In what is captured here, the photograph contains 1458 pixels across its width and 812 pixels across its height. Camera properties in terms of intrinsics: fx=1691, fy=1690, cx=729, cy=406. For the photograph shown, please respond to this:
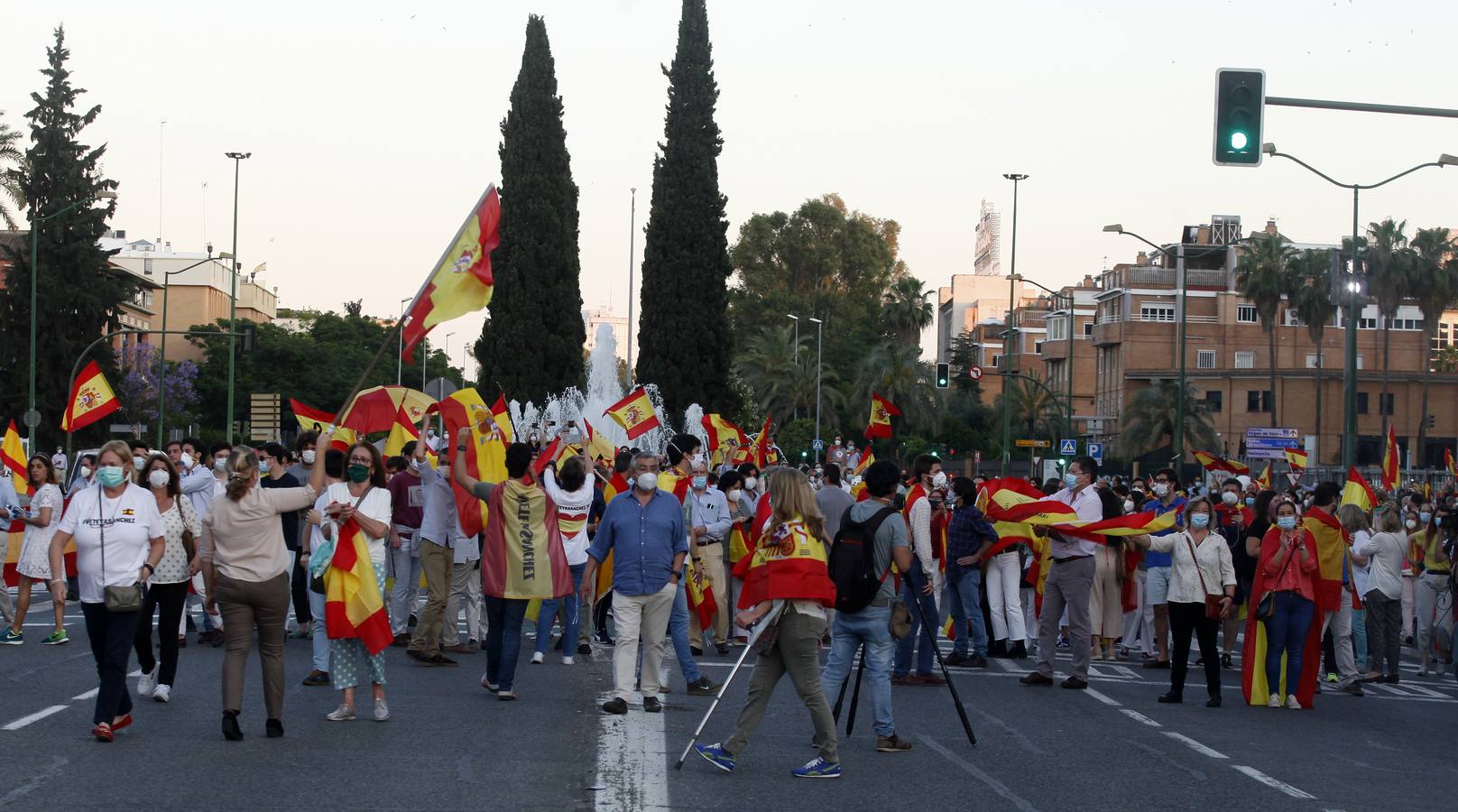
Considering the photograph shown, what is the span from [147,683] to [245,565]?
2411 mm

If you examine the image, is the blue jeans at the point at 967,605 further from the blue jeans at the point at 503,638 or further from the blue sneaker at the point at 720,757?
the blue sneaker at the point at 720,757

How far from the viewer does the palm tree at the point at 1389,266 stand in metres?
77.4

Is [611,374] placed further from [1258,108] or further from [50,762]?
[50,762]

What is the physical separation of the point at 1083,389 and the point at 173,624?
103308 mm

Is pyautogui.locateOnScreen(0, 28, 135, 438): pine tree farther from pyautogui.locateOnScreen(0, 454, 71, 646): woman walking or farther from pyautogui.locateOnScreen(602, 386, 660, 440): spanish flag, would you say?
pyautogui.locateOnScreen(0, 454, 71, 646): woman walking

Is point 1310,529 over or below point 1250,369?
below

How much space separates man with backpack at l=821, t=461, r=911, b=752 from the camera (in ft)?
32.2

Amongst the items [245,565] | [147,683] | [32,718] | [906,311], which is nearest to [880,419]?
[147,683]

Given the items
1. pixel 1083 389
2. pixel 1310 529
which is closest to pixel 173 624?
pixel 1310 529

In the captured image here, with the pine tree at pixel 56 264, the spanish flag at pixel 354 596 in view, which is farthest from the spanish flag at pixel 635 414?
the pine tree at pixel 56 264

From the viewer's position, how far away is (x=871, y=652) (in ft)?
32.5

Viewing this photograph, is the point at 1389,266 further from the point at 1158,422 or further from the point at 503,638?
the point at 503,638

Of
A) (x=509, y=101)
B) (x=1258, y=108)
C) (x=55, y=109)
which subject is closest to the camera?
(x=1258, y=108)

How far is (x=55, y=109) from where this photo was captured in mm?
60062
